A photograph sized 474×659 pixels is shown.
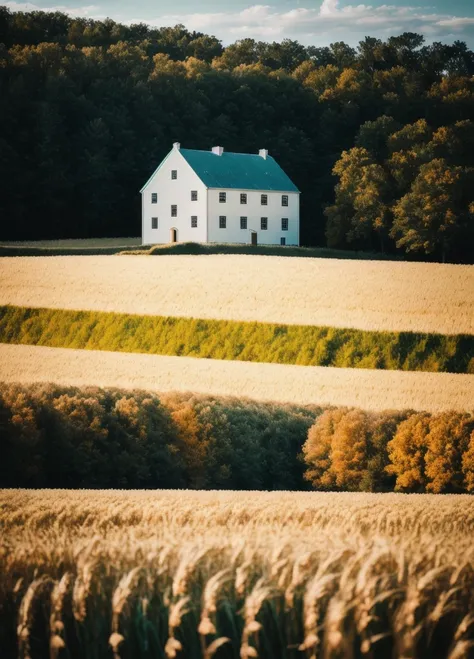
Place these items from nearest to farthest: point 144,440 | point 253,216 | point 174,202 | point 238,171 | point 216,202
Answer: point 144,440, point 216,202, point 174,202, point 253,216, point 238,171

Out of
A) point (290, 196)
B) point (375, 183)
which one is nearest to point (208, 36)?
point (290, 196)

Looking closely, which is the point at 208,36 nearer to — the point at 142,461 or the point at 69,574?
the point at 142,461

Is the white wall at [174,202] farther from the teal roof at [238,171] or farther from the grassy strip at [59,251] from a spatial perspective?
the grassy strip at [59,251]

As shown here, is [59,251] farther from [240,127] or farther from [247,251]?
[240,127]

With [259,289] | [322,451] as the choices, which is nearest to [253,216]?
[259,289]

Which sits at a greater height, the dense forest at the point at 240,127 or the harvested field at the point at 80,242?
the dense forest at the point at 240,127

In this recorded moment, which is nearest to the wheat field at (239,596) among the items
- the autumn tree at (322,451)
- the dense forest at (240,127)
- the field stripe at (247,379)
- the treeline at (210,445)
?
the treeline at (210,445)
